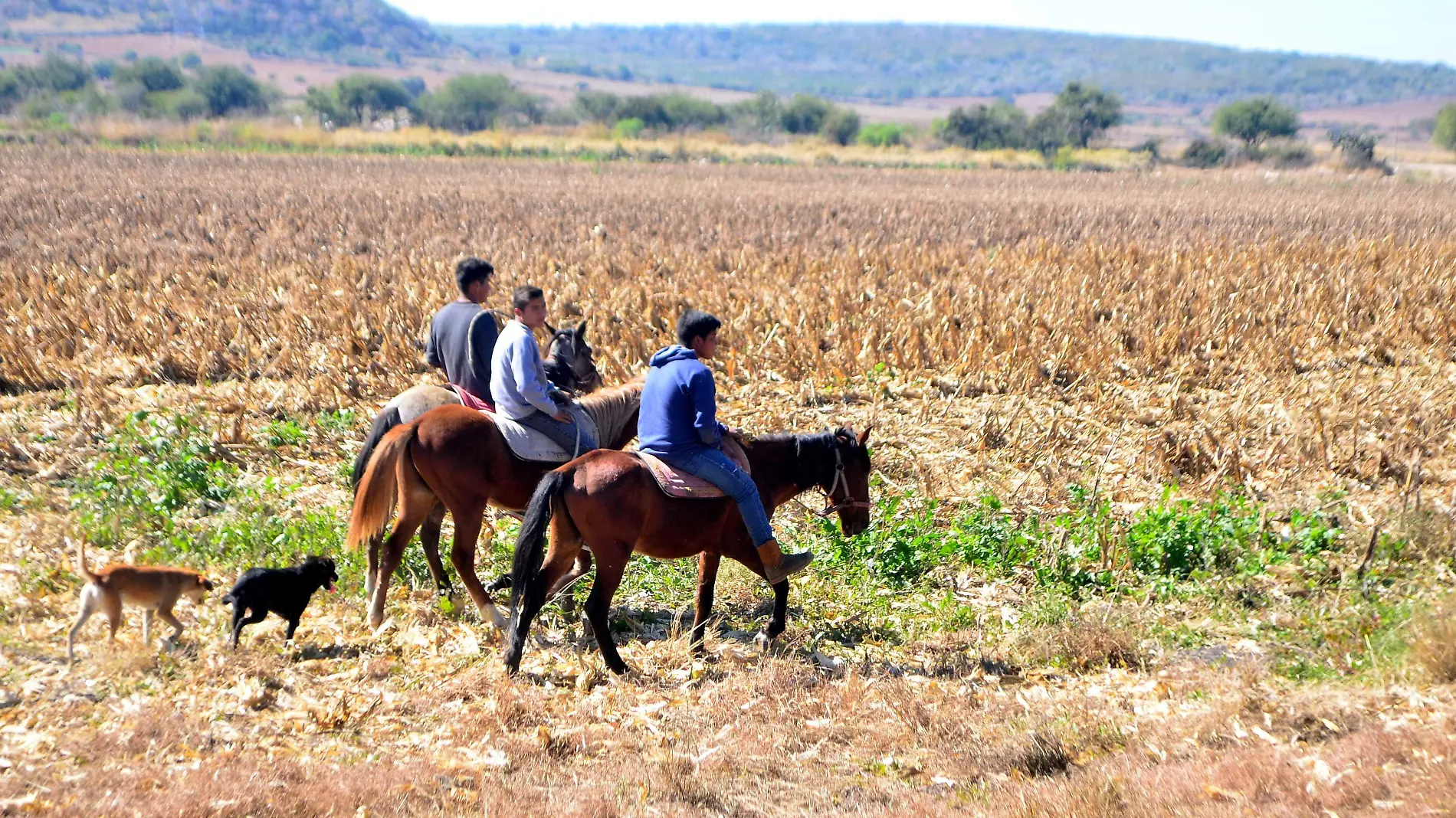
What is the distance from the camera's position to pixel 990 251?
21.0m

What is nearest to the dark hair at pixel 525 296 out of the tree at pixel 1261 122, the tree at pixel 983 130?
the tree at pixel 983 130

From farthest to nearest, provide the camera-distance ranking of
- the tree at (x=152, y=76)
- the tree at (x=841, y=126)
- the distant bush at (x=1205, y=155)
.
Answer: the tree at (x=152, y=76) → the tree at (x=841, y=126) → the distant bush at (x=1205, y=155)

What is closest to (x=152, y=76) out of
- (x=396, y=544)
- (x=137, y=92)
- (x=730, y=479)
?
(x=137, y=92)

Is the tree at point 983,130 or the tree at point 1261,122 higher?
the tree at point 1261,122

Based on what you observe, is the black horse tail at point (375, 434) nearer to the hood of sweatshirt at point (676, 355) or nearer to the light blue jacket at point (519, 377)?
the light blue jacket at point (519, 377)

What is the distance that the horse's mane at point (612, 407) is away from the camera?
7984 mm

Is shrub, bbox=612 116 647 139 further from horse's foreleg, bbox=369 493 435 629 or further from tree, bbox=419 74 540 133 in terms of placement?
horse's foreleg, bbox=369 493 435 629

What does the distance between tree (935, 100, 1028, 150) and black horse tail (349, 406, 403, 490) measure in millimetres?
87776

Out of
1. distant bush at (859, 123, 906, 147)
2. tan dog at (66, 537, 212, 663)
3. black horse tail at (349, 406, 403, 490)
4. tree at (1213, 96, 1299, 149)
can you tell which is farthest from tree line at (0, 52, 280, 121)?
tan dog at (66, 537, 212, 663)

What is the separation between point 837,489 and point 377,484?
319cm

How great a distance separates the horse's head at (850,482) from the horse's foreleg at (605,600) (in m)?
1.68

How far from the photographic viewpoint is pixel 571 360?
8.36 m

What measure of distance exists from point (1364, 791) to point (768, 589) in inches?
183

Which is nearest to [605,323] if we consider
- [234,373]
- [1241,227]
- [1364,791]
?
[234,373]
